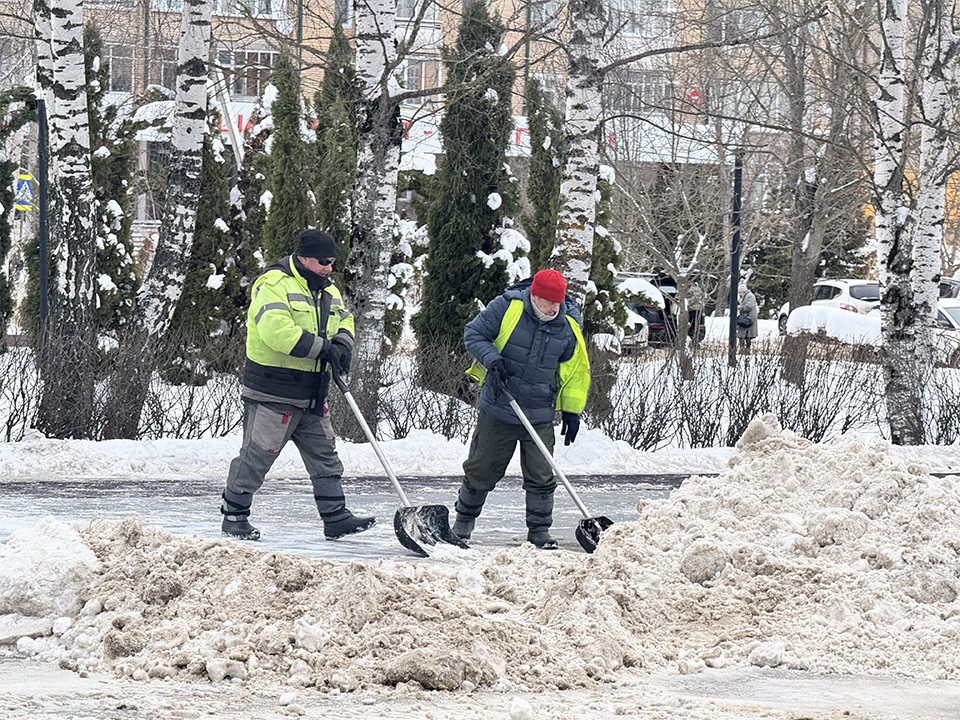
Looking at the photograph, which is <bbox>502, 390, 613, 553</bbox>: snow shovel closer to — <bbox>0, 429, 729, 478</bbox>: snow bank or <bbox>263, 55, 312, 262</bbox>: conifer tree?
<bbox>0, 429, 729, 478</bbox>: snow bank

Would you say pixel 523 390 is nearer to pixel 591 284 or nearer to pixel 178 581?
pixel 178 581

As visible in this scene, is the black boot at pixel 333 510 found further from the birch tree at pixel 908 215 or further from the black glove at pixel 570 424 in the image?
the birch tree at pixel 908 215

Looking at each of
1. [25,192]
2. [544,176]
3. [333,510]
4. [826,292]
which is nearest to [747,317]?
[826,292]

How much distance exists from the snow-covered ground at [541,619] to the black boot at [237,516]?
73 centimetres

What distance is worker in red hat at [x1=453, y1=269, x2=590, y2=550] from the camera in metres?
9.51

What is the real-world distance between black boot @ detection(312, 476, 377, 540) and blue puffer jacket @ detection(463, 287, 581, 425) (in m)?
1.04

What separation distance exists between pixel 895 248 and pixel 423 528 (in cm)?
821

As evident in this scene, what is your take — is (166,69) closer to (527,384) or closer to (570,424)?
(570,424)

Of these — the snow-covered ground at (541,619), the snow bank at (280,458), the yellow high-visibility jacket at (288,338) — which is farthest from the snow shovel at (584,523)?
the snow bank at (280,458)

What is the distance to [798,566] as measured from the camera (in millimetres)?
7898

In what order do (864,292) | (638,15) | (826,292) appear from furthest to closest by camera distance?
(826,292), (864,292), (638,15)

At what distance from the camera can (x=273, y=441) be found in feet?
30.3

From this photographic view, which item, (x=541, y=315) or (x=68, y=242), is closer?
(x=541, y=315)

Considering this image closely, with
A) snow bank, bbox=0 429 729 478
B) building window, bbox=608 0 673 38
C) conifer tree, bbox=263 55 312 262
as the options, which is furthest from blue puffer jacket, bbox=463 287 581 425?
conifer tree, bbox=263 55 312 262
